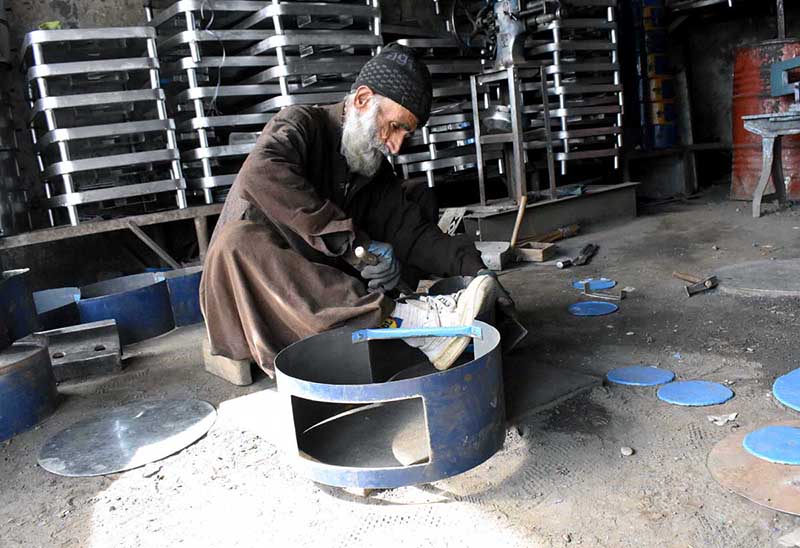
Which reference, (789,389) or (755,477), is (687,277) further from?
(755,477)

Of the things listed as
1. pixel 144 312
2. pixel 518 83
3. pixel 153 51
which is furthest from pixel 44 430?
pixel 518 83

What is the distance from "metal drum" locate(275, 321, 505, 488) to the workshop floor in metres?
0.11

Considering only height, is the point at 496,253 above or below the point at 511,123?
below

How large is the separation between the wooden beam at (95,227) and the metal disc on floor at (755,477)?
10.5ft

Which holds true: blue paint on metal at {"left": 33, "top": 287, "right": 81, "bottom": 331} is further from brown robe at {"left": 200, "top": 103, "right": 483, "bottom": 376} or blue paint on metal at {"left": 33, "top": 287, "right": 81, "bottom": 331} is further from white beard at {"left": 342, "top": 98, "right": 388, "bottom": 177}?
white beard at {"left": 342, "top": 98, "right": 388, "bottom": 177}

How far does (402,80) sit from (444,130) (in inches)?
117

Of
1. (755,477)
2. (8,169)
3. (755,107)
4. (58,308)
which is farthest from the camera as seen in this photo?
(755,107)

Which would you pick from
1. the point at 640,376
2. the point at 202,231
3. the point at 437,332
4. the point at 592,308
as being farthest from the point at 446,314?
the point at 202,231

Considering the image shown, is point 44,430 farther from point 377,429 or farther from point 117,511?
point 377,429

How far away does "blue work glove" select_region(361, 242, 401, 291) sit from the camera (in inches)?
88.2

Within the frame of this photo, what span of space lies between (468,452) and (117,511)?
3.01 feet

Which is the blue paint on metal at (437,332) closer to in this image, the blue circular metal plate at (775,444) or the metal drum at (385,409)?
the metal drum at (385,409)

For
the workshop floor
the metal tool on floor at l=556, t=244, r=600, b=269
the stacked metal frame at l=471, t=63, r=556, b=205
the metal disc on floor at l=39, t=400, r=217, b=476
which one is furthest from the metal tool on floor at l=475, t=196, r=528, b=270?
the metal disc on floor at l=39, t=400, r=217, b=476

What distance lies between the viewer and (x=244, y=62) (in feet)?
13.5
